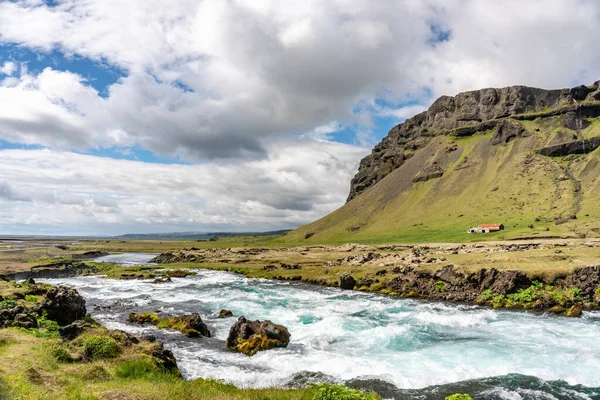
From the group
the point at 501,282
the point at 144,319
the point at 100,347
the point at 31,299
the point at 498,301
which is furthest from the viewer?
the point at 501,282

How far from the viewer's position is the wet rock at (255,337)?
29.2 meters

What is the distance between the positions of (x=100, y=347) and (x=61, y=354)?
6.77 ft

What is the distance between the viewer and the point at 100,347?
2119 centimetres

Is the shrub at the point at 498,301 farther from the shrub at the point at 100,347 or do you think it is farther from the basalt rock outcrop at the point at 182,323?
the shrub at the point at 100,347

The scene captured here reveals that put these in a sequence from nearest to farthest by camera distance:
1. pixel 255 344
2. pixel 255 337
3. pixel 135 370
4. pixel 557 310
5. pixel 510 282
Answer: pixel 135 370 < pixel 255 344 < pixel 255 337 < pixel 557 310 < pixel 510 282

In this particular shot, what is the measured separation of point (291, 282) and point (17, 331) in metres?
54.2

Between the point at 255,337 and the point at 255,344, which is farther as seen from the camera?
the point at 255,337

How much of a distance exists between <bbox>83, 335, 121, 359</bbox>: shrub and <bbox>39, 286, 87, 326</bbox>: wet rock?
14518 millimetres

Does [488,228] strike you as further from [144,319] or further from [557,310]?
[144,319]

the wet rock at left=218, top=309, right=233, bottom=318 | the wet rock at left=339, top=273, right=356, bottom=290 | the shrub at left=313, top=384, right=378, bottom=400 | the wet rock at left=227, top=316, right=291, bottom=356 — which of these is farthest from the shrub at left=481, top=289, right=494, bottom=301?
the shrub at left=313, top=384, right=378, bottom=400

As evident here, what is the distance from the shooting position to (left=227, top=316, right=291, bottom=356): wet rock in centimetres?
2923

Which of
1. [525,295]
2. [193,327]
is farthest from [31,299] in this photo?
[525,295]

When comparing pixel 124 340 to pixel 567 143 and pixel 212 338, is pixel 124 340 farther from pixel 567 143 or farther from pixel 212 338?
pixel 567 143

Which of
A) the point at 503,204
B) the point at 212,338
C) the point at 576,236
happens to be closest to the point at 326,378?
the point at 212,338
